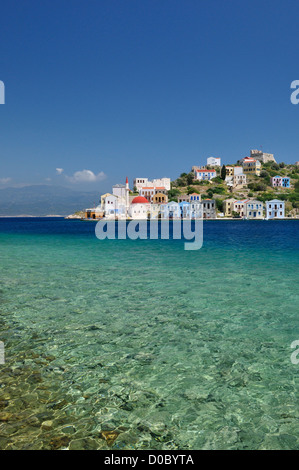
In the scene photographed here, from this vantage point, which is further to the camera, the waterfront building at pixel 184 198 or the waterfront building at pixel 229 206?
the waterfront building at pixel 184 198

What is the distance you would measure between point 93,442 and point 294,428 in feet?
6.93

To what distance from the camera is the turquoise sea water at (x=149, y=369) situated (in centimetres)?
333

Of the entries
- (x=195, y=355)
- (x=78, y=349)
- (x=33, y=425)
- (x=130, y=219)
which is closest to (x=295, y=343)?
(x=195, y=355)

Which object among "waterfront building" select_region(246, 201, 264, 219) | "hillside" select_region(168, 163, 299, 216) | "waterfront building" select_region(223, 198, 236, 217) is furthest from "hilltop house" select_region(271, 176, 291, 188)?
"waterfront building" select_region(223, 198, 236, 217)

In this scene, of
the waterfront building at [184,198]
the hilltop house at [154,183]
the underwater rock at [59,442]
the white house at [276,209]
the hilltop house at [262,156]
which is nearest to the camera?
the underwater rock at [59,442]

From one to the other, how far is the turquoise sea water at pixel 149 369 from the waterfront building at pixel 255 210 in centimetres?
9600

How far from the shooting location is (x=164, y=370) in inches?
185

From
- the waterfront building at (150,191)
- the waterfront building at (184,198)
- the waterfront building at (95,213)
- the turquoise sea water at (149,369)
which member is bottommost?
the turquoise sea water at (149,369)

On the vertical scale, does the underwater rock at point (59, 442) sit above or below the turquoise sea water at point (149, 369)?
above

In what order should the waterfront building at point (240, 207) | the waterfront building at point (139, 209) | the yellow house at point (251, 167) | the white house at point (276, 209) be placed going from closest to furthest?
the waterfront building at point (139, 209) → the white house at point (276, 209) → the waterfront building at point (240, 207) → the yellow house at point (251, 167)

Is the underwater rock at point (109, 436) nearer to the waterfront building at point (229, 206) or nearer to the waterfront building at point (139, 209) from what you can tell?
the waterfront building at point (139, 209)

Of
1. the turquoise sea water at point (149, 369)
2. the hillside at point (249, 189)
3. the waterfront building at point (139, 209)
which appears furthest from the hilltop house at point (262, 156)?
the turquoise sea water at point (149, 369)
